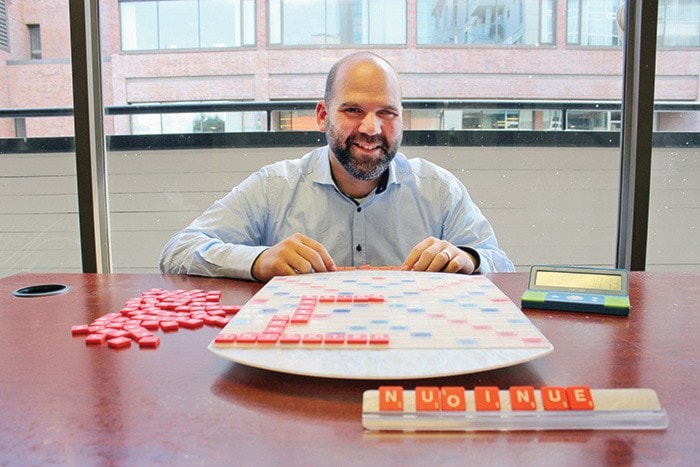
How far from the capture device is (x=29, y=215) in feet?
9.39

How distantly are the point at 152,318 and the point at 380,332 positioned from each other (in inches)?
16.1

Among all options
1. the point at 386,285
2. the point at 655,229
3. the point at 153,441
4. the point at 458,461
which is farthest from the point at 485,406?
the point at 655,229

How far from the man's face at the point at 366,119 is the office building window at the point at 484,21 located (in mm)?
994

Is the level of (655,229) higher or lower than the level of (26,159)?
lower

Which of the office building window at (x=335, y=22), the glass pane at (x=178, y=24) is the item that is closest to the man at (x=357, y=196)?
the office building window at (x=335, y=22)

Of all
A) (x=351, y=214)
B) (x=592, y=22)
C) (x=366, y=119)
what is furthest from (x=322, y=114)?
(x=592, y=22)

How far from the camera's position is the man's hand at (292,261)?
1.27 metres

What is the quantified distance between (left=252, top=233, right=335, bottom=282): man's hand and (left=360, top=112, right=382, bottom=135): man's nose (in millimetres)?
553

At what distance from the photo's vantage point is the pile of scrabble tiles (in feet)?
2.76

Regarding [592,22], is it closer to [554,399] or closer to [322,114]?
[322,114]

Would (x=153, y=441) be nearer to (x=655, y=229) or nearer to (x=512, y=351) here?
(x=512, y=351)

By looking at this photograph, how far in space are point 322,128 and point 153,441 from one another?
5.11 feet

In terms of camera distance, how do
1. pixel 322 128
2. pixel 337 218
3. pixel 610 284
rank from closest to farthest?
pixel 610 284 → pixel 337 218 → pixel 322 128

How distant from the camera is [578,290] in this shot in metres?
1.06
